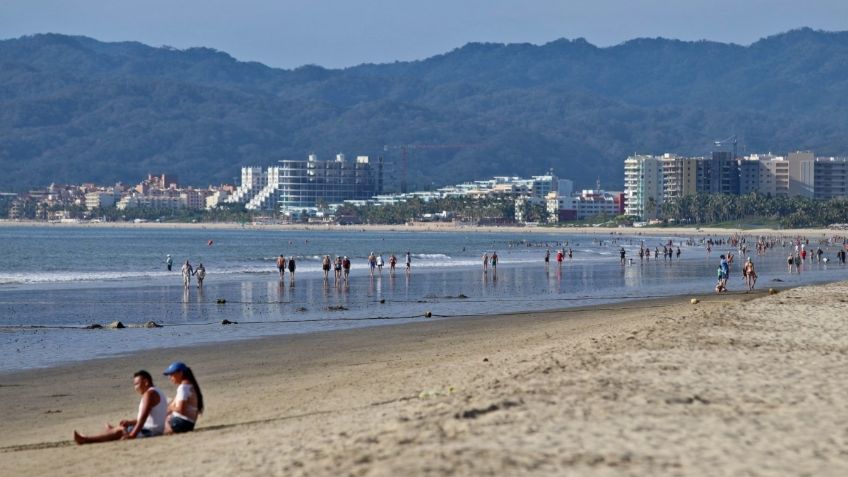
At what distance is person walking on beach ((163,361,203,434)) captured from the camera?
11.9 meters

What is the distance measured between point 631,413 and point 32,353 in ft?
44.3

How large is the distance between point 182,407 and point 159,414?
0.24 meters

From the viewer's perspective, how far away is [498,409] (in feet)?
33.3

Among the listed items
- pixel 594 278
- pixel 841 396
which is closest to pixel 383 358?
pixel 841 396

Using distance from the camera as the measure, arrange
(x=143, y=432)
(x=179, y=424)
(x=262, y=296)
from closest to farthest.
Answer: (x=143, y=432) < (x=179, y=424) < (x=262, y=296)

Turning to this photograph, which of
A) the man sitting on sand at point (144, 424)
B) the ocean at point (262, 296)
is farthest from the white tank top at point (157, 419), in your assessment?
the ocean at point (262, 296)

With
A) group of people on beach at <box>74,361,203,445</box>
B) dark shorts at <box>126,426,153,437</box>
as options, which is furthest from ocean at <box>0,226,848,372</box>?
dark shorts at <box>126,426,153,437</box>

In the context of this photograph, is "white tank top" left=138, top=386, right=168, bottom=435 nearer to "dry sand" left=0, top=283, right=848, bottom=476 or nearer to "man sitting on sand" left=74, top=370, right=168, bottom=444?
"man sitting on sand" left=74, top=370, right=168, bottom=444

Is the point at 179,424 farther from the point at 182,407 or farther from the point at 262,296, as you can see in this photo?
the point at 262,296

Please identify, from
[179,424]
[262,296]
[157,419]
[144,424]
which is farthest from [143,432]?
[262,296]

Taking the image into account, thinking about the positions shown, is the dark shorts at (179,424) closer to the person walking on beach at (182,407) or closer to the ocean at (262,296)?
the person walking on beach at (182,407)

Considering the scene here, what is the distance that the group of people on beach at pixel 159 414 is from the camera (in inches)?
463

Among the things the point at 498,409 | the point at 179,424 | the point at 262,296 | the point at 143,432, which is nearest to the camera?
the point at 498,409

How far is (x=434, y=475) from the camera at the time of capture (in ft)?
26.4
